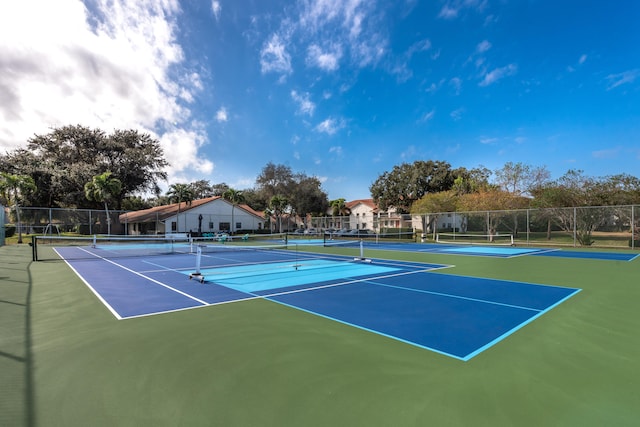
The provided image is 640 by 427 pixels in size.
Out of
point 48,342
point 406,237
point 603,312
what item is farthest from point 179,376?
point 406,237

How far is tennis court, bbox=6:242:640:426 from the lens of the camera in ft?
9.87

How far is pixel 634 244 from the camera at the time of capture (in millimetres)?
22812

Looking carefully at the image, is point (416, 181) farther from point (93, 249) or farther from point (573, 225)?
point (93, 249)

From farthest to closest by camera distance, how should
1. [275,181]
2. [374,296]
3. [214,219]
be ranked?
[275,181] < [214,219] < [374,296]

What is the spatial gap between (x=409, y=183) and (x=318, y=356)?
5013 centimetres

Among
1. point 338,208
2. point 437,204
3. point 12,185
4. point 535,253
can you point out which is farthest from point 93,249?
point 338,208

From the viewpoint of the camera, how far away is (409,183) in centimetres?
5169

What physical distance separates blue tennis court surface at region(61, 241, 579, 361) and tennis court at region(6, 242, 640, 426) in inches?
2.2

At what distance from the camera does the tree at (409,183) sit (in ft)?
165

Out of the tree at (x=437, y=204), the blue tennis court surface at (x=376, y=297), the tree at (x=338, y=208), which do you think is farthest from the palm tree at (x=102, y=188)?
the tree at (x=338, y=208)

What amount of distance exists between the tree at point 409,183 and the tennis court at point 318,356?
143 feet

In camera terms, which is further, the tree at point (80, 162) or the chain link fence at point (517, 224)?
the tree at point (80, 162)

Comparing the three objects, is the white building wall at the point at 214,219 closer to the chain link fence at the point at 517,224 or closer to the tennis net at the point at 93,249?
the chain link fence at the point at 517,224

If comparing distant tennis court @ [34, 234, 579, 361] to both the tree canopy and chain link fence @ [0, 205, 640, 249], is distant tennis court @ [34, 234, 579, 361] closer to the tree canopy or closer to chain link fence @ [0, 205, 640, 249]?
chain link fence @ [0, 205, 640, 249]
